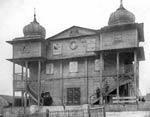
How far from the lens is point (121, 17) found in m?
43.9

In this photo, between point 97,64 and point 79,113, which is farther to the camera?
point 97,64

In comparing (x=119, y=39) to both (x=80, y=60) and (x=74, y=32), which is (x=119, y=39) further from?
(x=74, y=32)

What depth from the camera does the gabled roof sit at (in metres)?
46.6

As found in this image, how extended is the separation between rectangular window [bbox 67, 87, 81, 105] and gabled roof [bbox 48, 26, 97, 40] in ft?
23.8

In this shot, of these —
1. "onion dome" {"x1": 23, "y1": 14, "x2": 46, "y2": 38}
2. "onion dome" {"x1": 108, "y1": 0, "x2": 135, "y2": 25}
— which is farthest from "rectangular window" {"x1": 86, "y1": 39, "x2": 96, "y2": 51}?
"onion dome" {"x1": 23, "y1": 14, "x2": 46, "y2": 38}

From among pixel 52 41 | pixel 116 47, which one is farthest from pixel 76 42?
pixel 116 47

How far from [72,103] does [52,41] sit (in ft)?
29.8

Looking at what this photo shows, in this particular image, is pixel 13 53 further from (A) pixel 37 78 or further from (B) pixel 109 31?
(B) pixel 109 31

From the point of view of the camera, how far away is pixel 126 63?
1818 inches

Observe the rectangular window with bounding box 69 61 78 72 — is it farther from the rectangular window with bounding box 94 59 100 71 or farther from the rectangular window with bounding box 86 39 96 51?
the rectangular window with bounding box 94 59 100 71

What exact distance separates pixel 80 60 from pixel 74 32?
3.96 meters

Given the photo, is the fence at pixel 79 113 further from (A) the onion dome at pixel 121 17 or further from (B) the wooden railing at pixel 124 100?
(A) the onion dome at pixel 121 17

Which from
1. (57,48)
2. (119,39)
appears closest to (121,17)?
(119,39)

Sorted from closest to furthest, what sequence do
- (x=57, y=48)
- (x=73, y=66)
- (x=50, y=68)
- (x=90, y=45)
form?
(x=90, y=45), (x=73, y=66), (x=57, y=48), (x=50, y=68)
